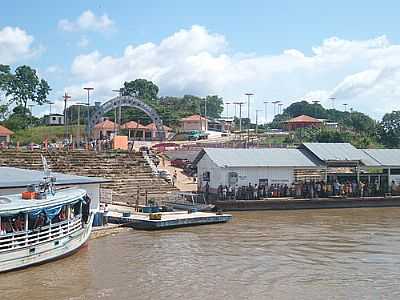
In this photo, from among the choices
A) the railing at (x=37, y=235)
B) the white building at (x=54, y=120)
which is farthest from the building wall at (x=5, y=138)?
the railing at (x=37, y=235)

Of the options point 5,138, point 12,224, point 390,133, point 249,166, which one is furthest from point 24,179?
point 390,133

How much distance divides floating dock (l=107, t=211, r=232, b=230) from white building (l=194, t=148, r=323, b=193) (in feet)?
20.8

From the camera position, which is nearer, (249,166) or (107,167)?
(249,166)

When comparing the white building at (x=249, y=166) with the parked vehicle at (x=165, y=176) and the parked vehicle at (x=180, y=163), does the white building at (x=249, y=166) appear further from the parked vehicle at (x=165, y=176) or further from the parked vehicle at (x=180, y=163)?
the parked vehicle at (x=180, y=163)

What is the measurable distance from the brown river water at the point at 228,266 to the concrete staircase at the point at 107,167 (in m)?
10.8

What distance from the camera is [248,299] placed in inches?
661

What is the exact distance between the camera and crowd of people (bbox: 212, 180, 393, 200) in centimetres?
3712

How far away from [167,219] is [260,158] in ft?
39.1

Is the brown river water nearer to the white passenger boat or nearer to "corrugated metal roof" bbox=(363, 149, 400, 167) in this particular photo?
the white passenger boat

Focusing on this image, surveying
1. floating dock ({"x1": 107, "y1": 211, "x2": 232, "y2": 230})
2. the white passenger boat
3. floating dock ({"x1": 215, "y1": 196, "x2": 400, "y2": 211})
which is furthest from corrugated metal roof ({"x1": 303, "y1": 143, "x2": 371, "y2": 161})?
the white passenger boat

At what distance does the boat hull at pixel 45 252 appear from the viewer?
18.9 m

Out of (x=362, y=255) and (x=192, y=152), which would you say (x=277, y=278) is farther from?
(x=192, y=152)

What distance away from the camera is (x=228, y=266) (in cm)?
2106

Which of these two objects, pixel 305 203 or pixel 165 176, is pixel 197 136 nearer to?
pixel 165 176
